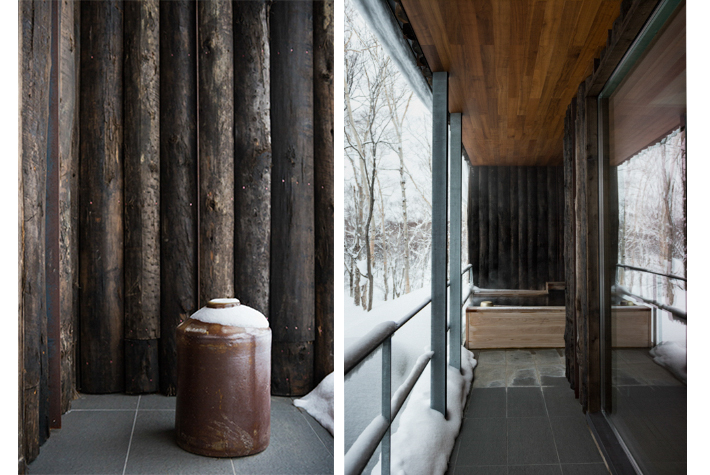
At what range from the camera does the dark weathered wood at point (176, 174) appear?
6.66 feet

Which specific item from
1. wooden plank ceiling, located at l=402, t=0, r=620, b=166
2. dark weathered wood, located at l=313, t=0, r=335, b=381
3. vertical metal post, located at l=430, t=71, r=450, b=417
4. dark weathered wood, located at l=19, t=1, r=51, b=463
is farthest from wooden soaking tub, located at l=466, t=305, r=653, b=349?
dark weathered wood, located at l=19, t=1, r=51, b=463

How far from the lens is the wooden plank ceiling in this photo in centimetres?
104

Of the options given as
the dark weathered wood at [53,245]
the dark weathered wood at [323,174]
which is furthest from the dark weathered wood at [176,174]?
the dark weathered wood at [323,174]

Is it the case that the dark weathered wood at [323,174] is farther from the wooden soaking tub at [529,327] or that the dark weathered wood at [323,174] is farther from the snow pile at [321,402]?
the wooden soaking tub at [529,327]

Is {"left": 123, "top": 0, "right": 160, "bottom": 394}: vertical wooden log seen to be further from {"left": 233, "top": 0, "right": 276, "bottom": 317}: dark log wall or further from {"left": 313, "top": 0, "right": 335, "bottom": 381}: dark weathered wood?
{"left": 313, "top": 0, "right": 335, "bottom": 381}: dark weathered wood

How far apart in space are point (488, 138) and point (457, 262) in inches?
13.0

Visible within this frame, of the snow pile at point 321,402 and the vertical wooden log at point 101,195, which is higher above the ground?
the vertical wooden log at point 101,195

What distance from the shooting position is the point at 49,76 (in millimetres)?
1584

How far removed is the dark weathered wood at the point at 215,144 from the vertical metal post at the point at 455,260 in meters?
1.11

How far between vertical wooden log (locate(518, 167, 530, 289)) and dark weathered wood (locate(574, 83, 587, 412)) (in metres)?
0.11

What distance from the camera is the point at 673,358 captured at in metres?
0.88

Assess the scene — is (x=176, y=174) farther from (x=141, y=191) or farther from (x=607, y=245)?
(x=607, y=245)

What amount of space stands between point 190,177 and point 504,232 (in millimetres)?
1451

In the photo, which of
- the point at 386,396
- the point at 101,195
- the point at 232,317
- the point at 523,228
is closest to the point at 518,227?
the point at 523,228
